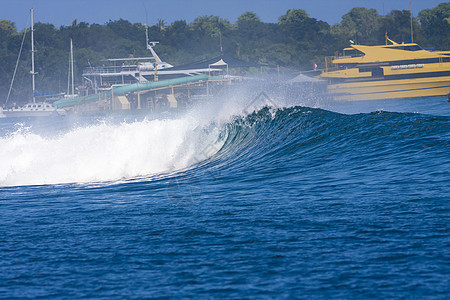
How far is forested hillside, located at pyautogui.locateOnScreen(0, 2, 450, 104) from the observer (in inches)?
4491

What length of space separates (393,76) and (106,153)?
55.8 meters

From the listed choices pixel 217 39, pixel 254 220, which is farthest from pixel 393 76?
pixel 217 39

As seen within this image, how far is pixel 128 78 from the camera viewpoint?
10544 centimetres

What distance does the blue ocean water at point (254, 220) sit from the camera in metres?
5.67

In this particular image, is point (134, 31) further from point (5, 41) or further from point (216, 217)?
point (216, 217)

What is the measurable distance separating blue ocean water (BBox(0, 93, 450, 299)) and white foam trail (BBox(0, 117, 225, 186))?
0.12 meters

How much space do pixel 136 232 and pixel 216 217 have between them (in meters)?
1.26

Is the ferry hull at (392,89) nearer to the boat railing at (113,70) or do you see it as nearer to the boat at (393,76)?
the boat at (393,76)

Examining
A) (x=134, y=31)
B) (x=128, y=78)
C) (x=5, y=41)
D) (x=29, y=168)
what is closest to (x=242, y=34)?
(x=134, y=31)

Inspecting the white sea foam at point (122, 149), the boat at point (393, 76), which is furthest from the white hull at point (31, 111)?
the white sea foam at point (122, 149)

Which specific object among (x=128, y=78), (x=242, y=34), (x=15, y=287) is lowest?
(x=15, y=287)

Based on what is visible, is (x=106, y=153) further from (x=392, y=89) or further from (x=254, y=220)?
(x=392, y=89)

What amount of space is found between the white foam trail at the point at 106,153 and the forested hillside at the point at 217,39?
86.7m

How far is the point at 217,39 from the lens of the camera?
134 meters
